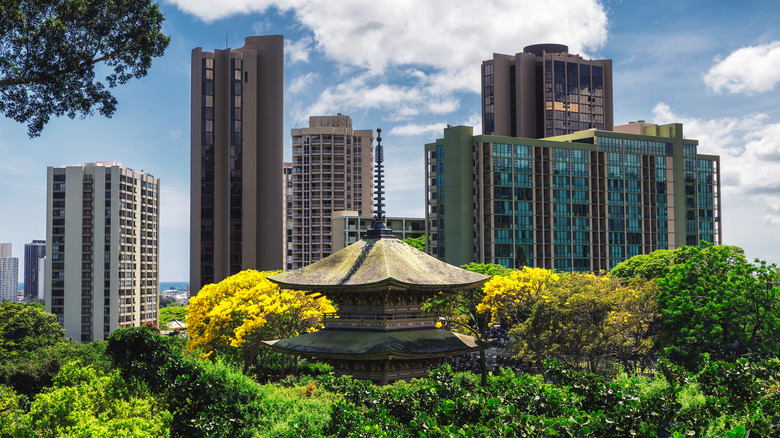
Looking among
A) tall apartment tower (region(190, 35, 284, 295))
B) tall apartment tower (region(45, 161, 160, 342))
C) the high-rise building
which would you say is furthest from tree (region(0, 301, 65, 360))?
the high-rise building

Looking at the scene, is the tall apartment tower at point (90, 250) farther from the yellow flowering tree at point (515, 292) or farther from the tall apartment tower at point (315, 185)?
the yellow flowering tree at point (515, 292)

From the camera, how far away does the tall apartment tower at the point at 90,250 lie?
124812mm

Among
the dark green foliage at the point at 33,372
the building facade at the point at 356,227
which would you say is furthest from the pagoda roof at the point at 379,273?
the building facade at the point at 356,227

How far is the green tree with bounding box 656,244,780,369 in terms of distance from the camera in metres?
47.0

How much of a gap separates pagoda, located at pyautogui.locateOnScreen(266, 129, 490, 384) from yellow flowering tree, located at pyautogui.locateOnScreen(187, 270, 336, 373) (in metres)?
19.9

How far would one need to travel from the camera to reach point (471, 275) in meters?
31.4

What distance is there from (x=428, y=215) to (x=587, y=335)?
70444 mm

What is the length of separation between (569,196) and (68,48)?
107 metres

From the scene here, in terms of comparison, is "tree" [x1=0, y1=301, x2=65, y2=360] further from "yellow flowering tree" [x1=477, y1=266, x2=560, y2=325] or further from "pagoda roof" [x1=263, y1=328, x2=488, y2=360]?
"pagoda roof" [x1=263, y1=328, x2=488, y2=360]

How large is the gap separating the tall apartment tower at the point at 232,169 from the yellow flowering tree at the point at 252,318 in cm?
6197

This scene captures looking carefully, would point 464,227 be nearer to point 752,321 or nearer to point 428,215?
point 428,215

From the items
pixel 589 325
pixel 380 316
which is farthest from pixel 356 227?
pixel 380 316

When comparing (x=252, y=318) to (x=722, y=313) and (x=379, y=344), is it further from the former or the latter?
(x=722, y=313)

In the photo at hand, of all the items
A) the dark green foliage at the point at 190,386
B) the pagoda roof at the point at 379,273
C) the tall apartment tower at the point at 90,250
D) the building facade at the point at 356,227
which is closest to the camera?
the dark green foliage at the point at 190,386
